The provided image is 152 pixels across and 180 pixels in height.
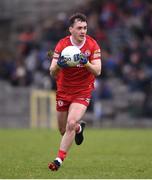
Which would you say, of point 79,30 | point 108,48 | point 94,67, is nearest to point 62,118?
point 94,67

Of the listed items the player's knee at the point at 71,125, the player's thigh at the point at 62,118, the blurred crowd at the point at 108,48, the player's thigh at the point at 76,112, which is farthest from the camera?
the blurred crowd at the point at 108,48

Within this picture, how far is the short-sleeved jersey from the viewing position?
1276 cm

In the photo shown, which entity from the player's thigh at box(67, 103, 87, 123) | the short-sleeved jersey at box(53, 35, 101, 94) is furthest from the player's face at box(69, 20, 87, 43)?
the player's thigh at box(67, 103, 87, 123)

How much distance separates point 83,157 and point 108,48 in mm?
15751

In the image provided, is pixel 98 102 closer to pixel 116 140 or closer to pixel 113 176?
pixel 116 140

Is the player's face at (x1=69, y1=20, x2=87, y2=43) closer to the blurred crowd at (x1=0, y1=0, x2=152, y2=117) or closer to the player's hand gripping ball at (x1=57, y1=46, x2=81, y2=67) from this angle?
the player's hand gripping ball at (x1=57, y1=46, x2=81, y2=67)

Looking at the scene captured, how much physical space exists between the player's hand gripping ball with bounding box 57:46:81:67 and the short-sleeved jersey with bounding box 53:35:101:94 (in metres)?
0.44

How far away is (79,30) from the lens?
12617mm

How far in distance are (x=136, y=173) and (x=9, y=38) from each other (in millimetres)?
23700

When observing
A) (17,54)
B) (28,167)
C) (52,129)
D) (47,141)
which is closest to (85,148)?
(47,141)

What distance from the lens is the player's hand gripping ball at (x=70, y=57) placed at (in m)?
12.2

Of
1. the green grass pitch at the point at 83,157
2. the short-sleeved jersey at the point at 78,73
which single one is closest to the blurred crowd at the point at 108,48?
the green grass pitch at the point at 83,157

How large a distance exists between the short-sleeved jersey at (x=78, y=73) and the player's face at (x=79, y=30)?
0.59ft

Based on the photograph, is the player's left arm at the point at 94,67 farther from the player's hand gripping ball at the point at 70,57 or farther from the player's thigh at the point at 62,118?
the player's thigh at the point at 62,118
